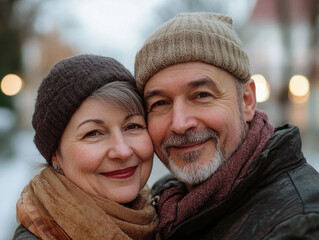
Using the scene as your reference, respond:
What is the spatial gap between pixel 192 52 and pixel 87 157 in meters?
0.88

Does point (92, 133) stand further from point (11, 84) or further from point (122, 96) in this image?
point (11, 84)

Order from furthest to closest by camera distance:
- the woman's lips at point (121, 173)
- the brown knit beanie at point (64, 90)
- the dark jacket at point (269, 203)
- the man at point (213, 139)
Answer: the woman's lips at point (121, 173), the brown knit beanie at point (64, 90), the man at point (213, 139), the dark jacket at point (269, 203)

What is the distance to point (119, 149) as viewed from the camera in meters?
2.43

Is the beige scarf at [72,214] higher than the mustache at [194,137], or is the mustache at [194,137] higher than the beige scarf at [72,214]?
the mustache at [194,137]

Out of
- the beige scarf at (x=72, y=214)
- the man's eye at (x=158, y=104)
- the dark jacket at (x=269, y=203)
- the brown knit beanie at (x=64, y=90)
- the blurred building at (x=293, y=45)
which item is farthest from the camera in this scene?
the blurred building at (x=293, y=45)

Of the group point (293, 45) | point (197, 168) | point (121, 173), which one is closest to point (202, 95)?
point (197, 168)

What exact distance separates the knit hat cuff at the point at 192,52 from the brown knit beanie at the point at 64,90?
0.22m

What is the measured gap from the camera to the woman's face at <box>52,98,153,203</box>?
2428 mm

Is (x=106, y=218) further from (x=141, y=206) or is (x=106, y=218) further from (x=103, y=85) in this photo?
(x=103, y=85)

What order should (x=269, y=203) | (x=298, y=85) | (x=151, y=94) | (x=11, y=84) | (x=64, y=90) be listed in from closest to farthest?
1. (x=269, y=203)
2. (x=64, y=90)
3. (x=151, y=94)
4. (x=298, y=85)
5. (x=11, y=84)

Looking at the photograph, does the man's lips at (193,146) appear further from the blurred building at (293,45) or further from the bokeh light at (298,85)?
the bokeh light at (298,85)

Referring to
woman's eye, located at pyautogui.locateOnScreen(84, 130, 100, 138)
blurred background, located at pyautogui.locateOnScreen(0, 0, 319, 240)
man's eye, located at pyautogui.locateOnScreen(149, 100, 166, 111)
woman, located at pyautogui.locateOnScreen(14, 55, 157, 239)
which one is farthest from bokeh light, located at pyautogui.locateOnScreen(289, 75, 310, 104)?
woman's eye, located at pyautogui.locateOnScreen(84, 130, 100, 138)

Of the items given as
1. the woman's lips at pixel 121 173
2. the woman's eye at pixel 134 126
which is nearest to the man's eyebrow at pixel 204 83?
the woman's eye at pixel 134 126

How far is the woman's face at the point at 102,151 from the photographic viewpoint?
2428 mm
